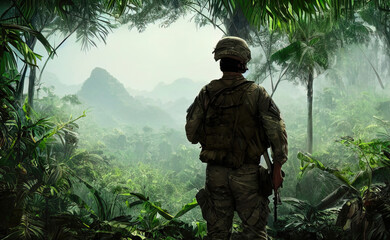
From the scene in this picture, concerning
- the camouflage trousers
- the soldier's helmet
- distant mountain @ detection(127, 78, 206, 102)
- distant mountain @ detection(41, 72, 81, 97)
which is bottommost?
the camouflage trousers

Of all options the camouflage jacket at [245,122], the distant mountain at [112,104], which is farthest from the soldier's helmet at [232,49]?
Result: the distant mountain at [112,104]

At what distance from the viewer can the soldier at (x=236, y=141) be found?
2.20 meters

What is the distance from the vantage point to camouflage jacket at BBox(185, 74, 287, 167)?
217cm

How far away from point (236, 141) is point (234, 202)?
410 millimetres

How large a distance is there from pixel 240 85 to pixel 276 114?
308 millimetres

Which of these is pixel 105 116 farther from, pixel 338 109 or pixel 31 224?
pixel 31 224

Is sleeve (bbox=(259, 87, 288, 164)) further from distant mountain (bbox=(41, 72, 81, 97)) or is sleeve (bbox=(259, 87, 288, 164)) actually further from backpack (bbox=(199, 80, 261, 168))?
distant mountain (bbox=(41, 72, 81, 97))

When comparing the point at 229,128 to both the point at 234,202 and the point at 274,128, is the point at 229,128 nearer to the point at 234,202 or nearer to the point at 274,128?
the point at 274,128

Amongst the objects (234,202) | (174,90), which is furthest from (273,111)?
(174,90)

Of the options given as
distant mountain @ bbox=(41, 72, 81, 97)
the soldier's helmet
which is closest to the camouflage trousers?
the soldier's helmet

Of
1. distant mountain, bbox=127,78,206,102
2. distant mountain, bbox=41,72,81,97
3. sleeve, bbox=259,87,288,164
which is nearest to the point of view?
sleeve, bbox=259,87,288,164

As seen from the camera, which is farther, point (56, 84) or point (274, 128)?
point (56, 84)

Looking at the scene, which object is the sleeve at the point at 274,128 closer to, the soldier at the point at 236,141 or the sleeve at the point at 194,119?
the soldier at the point at 236,141

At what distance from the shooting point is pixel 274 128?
216 centimetres
